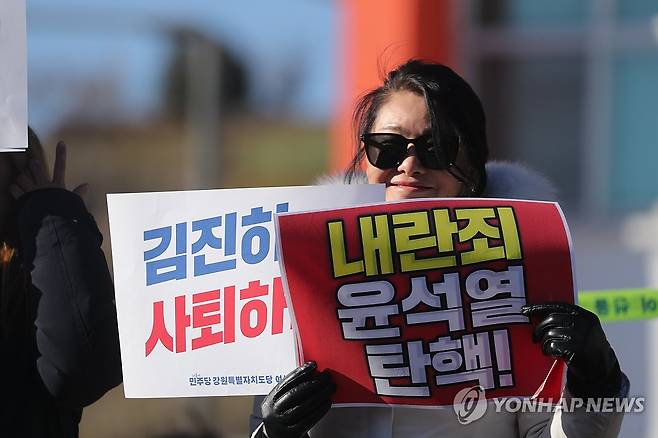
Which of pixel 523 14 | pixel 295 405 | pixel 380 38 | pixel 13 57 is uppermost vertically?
pixel 523 14

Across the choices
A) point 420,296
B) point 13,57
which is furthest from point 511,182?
point 13,57

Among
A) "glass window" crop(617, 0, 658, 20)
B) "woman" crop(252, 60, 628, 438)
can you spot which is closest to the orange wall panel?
"glass window" crop(617, 0, 658, 20)

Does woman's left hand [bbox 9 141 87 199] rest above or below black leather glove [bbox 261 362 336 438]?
above

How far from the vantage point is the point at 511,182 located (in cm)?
225

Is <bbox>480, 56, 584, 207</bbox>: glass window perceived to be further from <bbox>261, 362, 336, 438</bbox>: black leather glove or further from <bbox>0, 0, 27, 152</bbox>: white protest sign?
<bbox>261, 362, 336, 438</bbox>: black leather glove

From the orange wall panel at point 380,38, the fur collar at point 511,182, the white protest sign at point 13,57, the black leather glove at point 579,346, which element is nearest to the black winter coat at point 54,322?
the white protest sign at point 13,57

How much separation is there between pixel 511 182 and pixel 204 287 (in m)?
0.62

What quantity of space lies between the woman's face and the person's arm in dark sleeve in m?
0.53

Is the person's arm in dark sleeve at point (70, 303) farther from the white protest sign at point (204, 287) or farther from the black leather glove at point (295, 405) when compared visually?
the black leather glove at point (295, 405)

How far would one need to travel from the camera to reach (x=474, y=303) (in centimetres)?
193

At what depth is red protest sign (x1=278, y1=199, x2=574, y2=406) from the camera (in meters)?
1.93

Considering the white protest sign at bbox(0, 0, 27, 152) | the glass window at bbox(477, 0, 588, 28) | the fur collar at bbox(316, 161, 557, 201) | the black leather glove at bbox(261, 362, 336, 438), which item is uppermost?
the glass window at bbox(477, 0, 588, 28)

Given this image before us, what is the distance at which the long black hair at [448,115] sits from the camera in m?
2.09

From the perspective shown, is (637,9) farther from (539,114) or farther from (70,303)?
(70,303)
